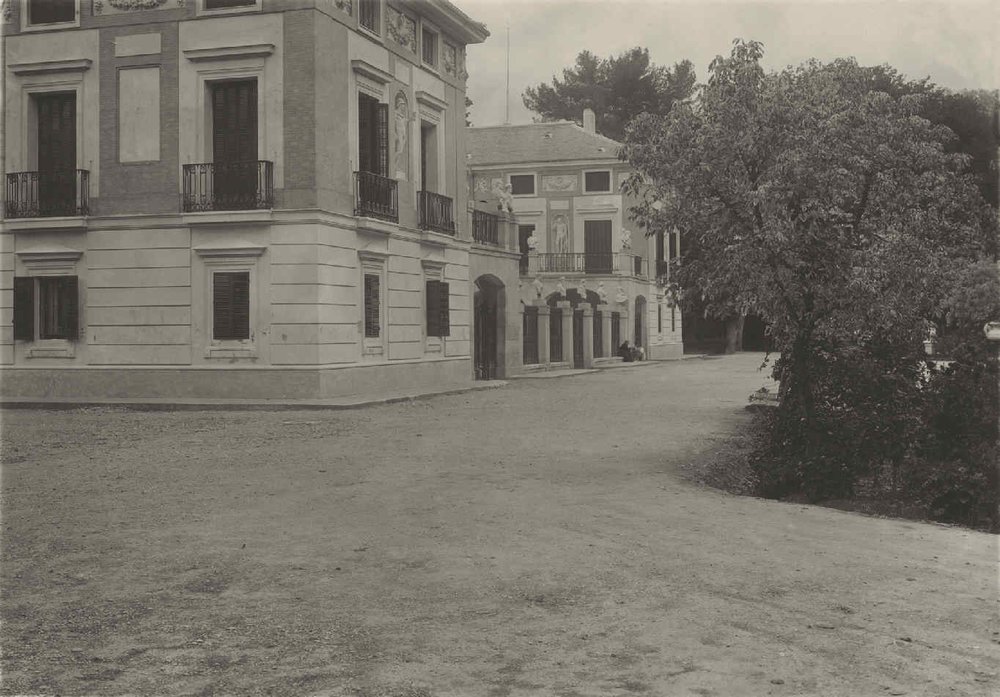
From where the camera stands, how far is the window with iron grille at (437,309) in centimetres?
2433

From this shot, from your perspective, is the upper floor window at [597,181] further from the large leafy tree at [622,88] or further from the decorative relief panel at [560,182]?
the large leafy tree at [622,88]

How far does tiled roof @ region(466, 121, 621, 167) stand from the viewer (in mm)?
47625

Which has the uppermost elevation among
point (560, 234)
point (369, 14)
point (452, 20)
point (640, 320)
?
point (452, 20)

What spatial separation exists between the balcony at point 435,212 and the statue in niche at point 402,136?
0.90 metres

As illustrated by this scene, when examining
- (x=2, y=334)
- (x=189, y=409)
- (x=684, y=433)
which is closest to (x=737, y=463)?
(x=684, y=433)

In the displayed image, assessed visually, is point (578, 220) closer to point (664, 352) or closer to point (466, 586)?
point (664, 352)

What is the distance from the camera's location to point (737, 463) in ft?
38.2

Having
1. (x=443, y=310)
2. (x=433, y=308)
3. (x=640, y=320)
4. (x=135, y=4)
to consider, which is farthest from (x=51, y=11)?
(x=640, y=320)

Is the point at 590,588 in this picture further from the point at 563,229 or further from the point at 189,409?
the point at 563,229

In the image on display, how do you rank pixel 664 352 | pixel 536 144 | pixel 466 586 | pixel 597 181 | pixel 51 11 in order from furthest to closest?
pixel 664 352 → pixel 536 144 → pixel 597 181 → pixel 51 11 → pixel 466 586

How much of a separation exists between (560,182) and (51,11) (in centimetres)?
2967

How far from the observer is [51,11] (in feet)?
67.2

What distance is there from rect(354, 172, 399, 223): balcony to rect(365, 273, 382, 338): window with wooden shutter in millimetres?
1290

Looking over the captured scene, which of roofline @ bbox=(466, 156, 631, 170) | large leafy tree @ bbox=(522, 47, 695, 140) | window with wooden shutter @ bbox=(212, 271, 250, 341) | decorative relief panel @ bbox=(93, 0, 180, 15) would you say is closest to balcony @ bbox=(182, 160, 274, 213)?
window with wooden shutter @ bbox=(212, 271, 250, 341)
